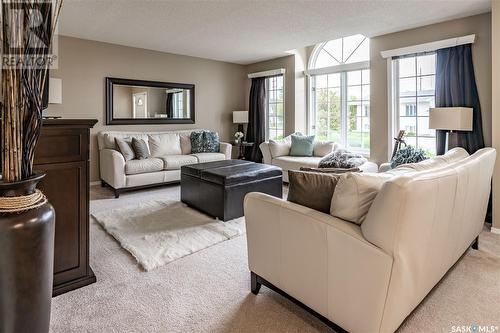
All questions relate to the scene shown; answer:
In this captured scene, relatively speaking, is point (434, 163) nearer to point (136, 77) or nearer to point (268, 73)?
point (268, 73)

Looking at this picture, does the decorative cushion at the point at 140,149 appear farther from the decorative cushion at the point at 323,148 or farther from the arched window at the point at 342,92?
the arched window at the point at 342,92

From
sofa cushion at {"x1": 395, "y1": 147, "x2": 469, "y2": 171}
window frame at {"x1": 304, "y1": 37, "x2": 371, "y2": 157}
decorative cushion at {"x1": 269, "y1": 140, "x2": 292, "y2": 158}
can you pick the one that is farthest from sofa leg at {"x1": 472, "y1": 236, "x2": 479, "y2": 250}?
decorative cushion at {"x1": 269, "y1": 140, "x2": 292, "y2": 158}

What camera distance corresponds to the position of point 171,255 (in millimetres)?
2533

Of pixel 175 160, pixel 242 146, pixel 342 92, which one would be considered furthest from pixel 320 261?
pixel 242 146

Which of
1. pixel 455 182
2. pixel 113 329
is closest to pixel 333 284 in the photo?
pixel 455 182

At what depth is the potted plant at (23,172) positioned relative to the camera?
0.95 meters

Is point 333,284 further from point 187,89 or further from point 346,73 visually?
point 187,89

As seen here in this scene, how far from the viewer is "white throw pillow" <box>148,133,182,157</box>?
17.4 feet

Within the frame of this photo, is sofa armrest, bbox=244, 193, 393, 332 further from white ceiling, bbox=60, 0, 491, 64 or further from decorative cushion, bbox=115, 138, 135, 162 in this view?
decorative cushion, bbox=115, 138, 135, 162

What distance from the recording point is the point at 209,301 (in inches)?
76.1

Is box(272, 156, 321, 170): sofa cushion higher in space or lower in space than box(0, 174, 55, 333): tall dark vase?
higher

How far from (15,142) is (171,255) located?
1.73 m

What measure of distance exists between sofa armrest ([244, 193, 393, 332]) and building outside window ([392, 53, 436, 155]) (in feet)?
11.4

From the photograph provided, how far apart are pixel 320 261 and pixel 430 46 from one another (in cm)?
383
